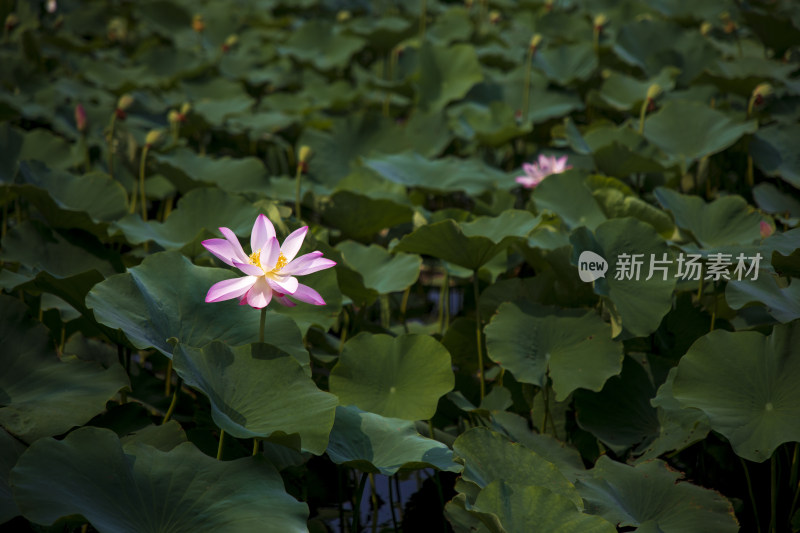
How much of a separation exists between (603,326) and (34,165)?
4.62 feet

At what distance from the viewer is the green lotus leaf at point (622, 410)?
141 cm

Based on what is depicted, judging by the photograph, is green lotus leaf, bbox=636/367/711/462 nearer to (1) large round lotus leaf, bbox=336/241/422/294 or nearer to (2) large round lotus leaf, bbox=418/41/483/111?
(1) large round lotus leaf, bbox=336/241/422/294

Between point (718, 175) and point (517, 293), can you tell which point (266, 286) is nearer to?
point (517, 293)

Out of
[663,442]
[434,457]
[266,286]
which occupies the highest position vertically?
[266,286]

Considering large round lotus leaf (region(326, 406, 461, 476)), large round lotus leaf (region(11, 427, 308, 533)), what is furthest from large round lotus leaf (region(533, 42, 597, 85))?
large round lotus leaf (region(11, 427, 308, 533))

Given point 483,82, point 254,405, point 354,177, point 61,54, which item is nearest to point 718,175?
point 483,82

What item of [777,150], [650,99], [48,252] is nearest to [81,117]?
[48,252]

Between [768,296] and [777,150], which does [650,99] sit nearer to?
[777,150]

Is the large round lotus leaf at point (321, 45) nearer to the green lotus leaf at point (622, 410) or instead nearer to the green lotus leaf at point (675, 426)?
the green lotus leaf at point (622, 410)

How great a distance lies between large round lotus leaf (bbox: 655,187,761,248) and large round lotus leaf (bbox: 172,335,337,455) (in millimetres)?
983

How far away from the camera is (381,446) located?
119cm

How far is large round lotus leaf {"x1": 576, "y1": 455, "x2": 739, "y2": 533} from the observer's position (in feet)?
3.74

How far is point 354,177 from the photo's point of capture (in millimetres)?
2094

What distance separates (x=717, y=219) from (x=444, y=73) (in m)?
1.44
